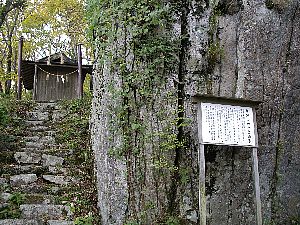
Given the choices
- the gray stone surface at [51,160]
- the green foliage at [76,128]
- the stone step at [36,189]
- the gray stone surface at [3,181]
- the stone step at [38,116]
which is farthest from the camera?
the stone step at [38,116]

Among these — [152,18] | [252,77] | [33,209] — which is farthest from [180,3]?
[33,209]

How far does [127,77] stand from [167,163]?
129cm

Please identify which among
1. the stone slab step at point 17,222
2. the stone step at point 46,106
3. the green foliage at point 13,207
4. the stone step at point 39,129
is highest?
the stone step at point 46,106

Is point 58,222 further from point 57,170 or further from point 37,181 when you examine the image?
point 57,170

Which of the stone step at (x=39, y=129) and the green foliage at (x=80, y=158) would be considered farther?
the stone step at (x=39, y=129)

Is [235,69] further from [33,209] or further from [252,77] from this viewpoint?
[33,209]

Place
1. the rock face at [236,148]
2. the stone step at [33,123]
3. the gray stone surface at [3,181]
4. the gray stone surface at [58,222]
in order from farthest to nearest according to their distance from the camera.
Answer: the stone step at [33,123] < the gray stone surface at [3,181] < the gray stone surface at [58,222] < the rock face at [236,148]

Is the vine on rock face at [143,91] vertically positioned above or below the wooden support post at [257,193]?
above

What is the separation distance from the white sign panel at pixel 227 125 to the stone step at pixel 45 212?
2.66 meters

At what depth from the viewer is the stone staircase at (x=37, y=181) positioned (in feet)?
17.5

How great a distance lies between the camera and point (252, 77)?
494cm

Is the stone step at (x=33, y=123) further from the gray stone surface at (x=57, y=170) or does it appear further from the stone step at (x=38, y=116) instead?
the gray stone surface at (x=57, y=170)

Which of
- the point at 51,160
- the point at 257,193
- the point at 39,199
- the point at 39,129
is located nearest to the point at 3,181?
the point at 39,199

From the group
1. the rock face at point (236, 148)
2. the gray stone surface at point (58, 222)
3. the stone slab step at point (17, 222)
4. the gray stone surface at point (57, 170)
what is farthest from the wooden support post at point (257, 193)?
the gray stone surface at point (57, 170)
